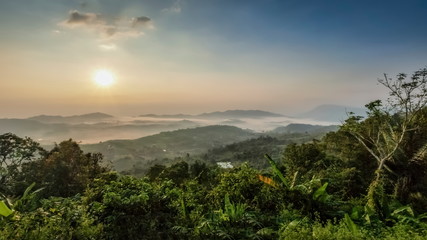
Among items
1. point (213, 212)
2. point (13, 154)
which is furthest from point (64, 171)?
point (213, 212)

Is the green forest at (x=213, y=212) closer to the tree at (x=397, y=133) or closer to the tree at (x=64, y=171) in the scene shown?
the tree at (x=397, y=133)

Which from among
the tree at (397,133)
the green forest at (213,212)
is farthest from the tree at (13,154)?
the tree at (397,133)

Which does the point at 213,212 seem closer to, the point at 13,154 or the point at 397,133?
the point at 397,133

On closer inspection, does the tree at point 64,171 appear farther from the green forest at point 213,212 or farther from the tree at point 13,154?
the green forest at point 213,212

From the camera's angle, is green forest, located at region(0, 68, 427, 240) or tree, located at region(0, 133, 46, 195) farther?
tree, located at region(0, 133, 46, 195)

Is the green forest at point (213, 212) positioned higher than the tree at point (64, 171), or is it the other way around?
the green forest at point (213, 212)

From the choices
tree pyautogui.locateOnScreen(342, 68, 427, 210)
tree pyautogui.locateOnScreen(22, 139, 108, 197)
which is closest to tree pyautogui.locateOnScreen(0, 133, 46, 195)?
tree pyautogui.locateOnScreen(22, 139, 108, 197)

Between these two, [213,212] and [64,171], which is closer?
[213,212]

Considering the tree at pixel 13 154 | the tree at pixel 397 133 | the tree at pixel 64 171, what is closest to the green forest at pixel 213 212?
the tree at pixel 397 133

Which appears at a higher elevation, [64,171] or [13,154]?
[13,154]

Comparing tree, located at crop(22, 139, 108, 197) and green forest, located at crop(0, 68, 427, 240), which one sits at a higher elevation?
green forest, located at crop(0, 68, 427, 240)

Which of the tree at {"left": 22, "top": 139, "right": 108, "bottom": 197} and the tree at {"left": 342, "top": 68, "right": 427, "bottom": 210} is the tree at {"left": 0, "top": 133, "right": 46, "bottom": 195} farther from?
the tree at {"left": 342, "top": 68, "right": 427, "bottom": 210}

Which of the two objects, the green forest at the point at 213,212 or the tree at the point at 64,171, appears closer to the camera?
the green forest at the point at 213,212

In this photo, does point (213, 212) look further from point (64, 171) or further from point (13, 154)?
point (13, 154)
